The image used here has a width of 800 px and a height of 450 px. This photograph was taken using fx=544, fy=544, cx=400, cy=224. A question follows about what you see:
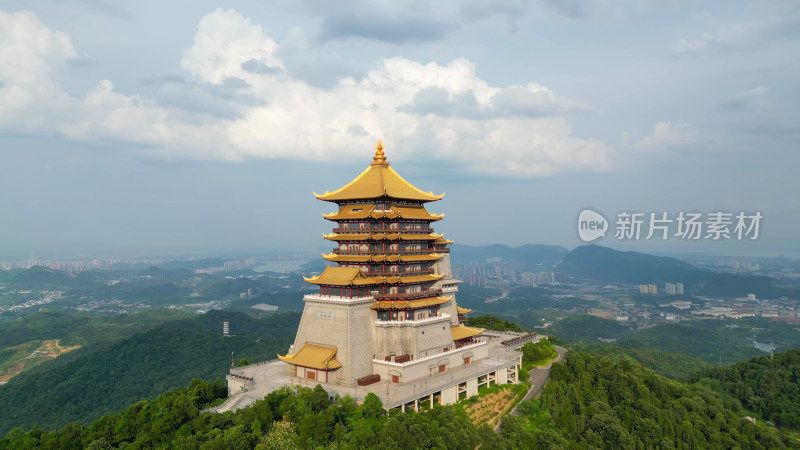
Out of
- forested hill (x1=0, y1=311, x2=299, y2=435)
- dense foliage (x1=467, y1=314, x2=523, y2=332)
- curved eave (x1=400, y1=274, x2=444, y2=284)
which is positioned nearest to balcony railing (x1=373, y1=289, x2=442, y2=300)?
curved eave (x1=400, y1=274, x2=444, y2=284)

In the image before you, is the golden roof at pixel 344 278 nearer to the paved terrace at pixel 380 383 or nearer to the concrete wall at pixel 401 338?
the concrete wall at pixel 401 338

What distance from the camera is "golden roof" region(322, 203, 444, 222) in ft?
115

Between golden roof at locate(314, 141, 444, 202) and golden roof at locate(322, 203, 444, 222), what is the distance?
0.79 meters

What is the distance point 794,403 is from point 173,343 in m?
77.6

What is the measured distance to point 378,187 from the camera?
36.1 metres

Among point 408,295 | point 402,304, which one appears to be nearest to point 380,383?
point 402,304

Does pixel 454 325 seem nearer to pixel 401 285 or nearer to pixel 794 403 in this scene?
pixel 401 285

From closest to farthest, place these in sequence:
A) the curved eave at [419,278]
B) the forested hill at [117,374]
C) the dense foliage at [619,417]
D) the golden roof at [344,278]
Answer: the dense foliage at [619,417], the golden roof at [344,278], the curved eave at [419,278], the forested hill at [117,374]

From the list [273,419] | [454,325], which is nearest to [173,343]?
[454,325]

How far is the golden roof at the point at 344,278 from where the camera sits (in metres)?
33.2

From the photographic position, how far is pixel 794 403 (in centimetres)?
5119

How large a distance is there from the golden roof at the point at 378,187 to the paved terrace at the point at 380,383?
38.3ft

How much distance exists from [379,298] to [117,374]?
55.3m

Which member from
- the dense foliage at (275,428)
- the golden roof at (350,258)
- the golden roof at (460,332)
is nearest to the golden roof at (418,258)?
the golden roof at (350,258)
